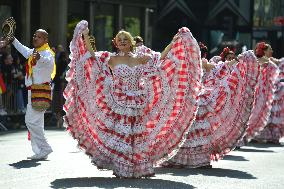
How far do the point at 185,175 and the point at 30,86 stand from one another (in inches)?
120

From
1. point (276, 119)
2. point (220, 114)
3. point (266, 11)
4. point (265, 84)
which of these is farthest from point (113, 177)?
point (266, 11)

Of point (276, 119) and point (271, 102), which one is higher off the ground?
point (271, 102)

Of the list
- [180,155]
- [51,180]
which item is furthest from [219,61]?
[51,180]

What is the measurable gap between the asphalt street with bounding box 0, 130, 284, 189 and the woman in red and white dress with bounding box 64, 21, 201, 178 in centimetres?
32

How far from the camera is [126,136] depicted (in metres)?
11.2

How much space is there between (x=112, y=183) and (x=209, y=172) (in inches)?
85.1

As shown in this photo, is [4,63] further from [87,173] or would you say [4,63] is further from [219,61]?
[87,173]

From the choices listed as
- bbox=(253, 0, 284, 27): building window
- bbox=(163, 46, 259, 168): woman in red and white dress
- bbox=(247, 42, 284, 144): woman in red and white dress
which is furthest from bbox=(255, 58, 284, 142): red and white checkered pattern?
bbox=(253, 0, 284, 27): building window

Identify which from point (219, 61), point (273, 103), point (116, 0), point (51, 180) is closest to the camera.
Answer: point (51, 180)

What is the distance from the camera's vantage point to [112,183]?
35.4 ft

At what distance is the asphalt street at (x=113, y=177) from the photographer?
426 inches

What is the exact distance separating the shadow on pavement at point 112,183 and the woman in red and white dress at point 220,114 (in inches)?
72.6

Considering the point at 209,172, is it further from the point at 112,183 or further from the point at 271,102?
the point at 271,102

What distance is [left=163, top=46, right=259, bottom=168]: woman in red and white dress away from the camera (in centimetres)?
1305
